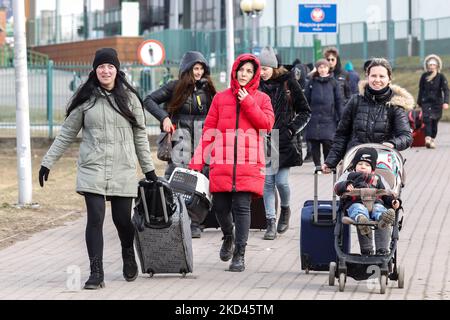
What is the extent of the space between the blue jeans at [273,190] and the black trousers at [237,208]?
74.9 inches

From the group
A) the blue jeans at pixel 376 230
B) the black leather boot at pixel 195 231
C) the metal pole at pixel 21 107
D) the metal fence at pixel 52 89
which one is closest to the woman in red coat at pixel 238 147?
the blue jeans at pixel 376 230

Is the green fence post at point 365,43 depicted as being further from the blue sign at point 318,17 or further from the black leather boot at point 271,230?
the black leather boot at point 271,230

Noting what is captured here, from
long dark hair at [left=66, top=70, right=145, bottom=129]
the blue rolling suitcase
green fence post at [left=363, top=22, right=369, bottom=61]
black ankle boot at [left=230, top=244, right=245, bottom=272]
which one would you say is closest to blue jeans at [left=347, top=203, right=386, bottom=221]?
the blue rolling suitcase

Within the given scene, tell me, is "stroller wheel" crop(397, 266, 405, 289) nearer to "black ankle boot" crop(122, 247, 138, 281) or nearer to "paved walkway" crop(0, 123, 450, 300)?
"paved walkway" crop(0, 123, 450, 300)

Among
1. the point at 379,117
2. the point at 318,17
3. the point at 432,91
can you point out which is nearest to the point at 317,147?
the point at 432,91

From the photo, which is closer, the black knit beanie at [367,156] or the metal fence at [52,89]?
the black knit beanie at [367,156]

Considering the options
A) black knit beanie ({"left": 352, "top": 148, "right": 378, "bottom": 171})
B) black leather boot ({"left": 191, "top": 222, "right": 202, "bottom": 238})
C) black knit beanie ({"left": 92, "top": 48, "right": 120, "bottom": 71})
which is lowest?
black leather boot ({"left": 191, "top": 222, "right": 202, "bottom": 238})

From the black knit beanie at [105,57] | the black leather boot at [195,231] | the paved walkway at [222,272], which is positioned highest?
the black knit beanie at [105,57]

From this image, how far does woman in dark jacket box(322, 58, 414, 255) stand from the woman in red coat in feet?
1.88

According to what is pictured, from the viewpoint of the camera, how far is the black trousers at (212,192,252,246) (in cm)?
1027

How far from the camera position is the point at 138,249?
996cm

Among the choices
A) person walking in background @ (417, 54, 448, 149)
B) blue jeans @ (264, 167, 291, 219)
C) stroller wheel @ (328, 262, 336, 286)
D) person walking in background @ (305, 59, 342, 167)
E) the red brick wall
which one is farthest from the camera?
the red brick wall

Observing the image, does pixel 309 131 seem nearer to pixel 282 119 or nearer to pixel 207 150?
pixel 282 119

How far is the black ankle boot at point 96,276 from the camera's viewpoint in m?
9.39
